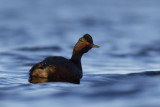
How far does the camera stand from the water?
9344 millimetres

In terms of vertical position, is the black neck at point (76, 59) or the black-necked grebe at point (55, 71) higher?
the black neck at point (76, 59)

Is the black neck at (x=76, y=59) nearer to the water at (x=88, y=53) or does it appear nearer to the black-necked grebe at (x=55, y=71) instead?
the water at (x=88, y=53)

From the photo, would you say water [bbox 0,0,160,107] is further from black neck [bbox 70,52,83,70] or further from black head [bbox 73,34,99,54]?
black head [bbox 73,34,99,54]

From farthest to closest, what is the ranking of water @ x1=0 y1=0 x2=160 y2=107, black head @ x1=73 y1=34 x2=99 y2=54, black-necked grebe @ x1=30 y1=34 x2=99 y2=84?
1. black head @ x1=73 y1=34 x2=99 y2=54
2. black-necked grebe @ x1=30 y1=34 x2=99 y2=84
3. water @ x1=0 y1=0 x2=160 y2=107

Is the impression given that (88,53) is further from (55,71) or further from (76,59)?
(55,71)

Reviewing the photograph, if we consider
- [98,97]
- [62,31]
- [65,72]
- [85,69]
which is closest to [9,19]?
[62,31]

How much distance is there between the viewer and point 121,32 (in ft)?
78.3

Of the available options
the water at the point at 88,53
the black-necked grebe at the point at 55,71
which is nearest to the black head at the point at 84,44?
the water at the point at 88,53

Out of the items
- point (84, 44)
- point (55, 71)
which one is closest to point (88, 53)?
point (84, 44)

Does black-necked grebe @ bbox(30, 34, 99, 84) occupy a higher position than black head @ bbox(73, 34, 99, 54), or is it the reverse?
black head @ bbox(73, 34, 99, 54)

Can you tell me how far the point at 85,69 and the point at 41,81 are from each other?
3.05 metres

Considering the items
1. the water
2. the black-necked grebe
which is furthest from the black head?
the black-necked grebe

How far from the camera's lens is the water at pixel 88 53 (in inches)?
368

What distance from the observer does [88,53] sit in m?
18.0
